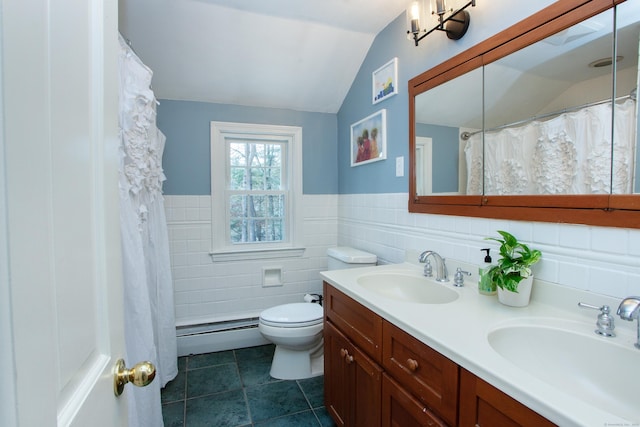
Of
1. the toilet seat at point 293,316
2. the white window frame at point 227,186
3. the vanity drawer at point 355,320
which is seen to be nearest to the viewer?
the vanity drawer at point 355,320

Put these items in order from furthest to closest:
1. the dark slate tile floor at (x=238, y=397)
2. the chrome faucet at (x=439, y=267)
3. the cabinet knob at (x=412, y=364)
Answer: the dark slate tile floor at (x=238, y=397)
the chrome faucet at (x=439, y=267)
the cabinet knob at (x=412, y=364)

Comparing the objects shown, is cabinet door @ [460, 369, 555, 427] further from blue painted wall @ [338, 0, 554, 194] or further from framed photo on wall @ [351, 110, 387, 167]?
framed photo on wall @ [351, 110, 387, 167]

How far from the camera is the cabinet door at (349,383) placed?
1.25m

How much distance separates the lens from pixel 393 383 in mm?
1117

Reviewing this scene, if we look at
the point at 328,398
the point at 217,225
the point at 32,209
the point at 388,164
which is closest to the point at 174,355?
the point at 217,225

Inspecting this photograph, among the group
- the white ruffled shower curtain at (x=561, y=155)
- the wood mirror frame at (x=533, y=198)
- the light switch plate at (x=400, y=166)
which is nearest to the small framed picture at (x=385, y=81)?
the wood mirror frame at (x=533, y=198)

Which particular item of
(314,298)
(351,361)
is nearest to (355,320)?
(351,361)

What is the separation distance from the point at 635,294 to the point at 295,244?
223 centimetres

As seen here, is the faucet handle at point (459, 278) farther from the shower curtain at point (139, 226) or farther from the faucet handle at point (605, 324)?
the shower curtain at point (139, 226)

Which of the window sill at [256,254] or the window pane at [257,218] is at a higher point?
the window pane at [257,218]

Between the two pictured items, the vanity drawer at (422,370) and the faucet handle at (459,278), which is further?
the faucet handle at (459,278)

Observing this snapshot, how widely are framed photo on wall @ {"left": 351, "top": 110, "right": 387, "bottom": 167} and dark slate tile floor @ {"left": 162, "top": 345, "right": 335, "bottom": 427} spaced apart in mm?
1598

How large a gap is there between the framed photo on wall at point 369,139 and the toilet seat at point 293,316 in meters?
1.13

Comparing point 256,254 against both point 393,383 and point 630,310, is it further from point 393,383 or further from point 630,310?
point 630,310
